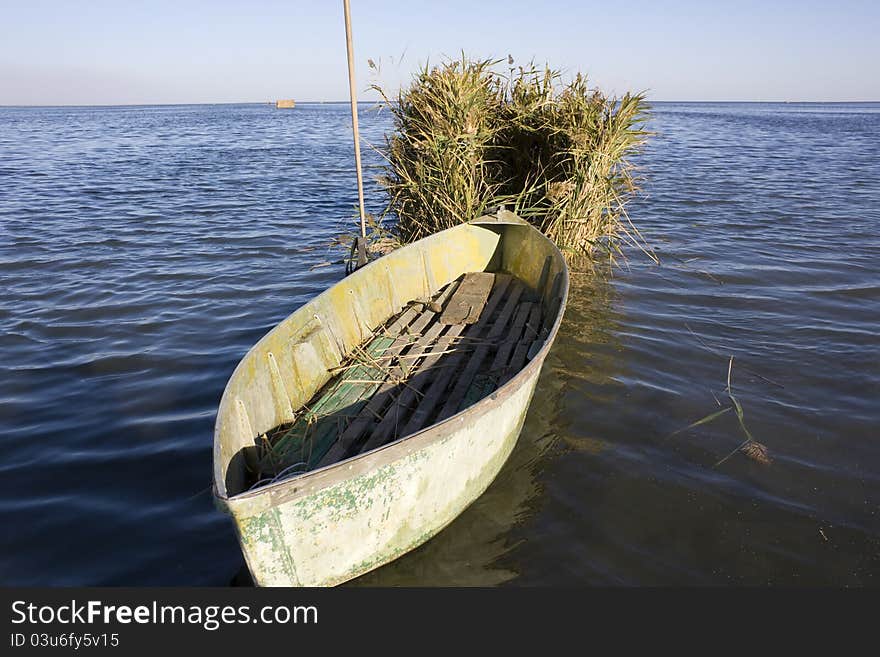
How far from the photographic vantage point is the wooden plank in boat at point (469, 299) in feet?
19.6

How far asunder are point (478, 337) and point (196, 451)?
108 inches

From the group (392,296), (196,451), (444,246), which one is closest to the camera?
(196,451)

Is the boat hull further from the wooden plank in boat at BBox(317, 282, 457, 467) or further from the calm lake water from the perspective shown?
the wooden plank in boat at BBox(317, 282, 457, 467)

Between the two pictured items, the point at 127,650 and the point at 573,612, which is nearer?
the point at 127,650

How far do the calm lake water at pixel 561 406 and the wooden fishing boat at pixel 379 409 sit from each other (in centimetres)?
55

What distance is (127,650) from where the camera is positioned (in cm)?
267

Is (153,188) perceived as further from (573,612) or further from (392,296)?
(573,612)

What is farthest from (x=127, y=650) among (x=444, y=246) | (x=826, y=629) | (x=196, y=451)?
(x=444, y=246)

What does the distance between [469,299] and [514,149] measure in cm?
374

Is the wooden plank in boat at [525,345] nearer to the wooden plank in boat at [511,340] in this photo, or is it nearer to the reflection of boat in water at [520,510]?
the wooden plank in boat at [511,340]

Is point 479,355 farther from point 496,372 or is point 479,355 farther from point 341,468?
point 341,468

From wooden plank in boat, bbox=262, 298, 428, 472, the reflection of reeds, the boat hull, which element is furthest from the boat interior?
the reflection of reeds

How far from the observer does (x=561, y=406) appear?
5.29 metres

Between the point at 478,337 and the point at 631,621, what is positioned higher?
the point at 478,337
